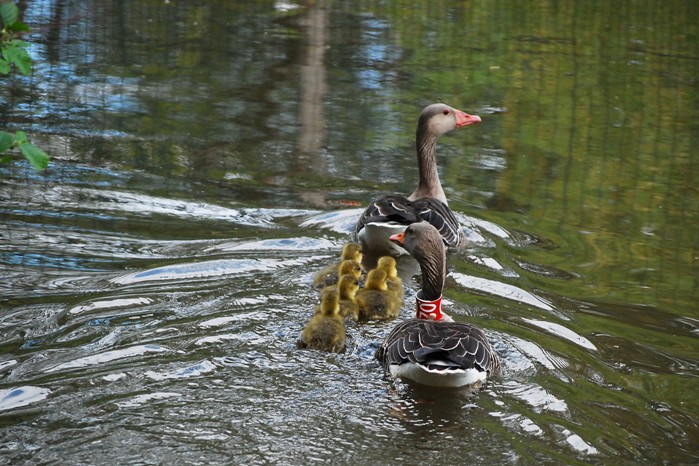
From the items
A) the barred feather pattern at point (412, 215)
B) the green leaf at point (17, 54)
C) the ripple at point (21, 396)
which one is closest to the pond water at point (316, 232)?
the ripple at point (21, 396)

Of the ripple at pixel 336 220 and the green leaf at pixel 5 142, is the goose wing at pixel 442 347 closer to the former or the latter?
the green leaf at pixel 5 142

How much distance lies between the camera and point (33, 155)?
197 inches

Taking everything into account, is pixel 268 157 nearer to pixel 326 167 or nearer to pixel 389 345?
pixel 326 167

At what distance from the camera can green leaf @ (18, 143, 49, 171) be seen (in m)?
4.92

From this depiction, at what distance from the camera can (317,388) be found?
6.19 m

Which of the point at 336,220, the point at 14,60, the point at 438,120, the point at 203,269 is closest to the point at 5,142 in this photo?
the point at 14,60

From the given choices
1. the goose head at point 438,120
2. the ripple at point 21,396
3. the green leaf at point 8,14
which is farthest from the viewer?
the goose head at point 438,120

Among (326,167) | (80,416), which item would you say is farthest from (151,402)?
(326,167)

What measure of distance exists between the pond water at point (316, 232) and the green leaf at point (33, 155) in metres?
1.46

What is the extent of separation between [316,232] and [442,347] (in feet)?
10.7

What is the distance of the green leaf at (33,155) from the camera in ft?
16.1

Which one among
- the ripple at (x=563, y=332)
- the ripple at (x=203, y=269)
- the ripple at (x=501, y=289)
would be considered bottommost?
the ripple at (x=563, y=332)

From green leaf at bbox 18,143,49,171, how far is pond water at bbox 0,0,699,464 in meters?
1.46

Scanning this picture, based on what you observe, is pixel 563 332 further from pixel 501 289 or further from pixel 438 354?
pixel 438 354
